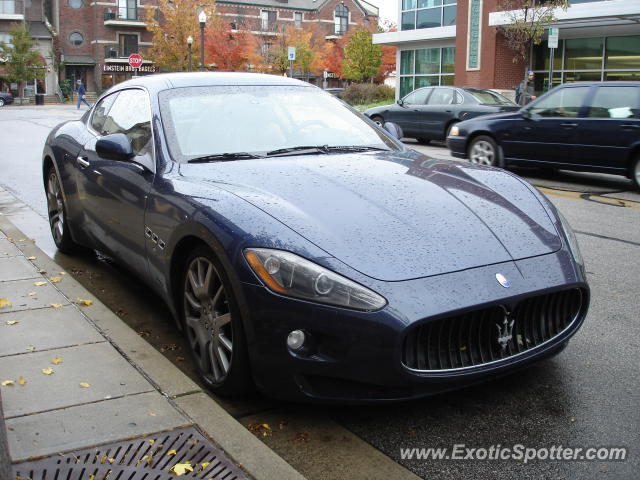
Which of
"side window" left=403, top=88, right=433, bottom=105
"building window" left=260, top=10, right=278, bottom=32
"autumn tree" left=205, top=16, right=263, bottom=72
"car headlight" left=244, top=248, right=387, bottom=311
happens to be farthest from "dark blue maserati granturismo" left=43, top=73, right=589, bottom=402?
"building window" left=260, top=10, right=278, bottom=32

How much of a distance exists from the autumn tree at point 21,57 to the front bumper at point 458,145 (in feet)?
197

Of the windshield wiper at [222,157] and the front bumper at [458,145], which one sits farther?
the front bumper at [458,145]

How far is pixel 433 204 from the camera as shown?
3871 millimetres

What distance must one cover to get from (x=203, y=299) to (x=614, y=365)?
7.34ft

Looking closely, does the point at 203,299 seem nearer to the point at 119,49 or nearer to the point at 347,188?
the point at 347,188

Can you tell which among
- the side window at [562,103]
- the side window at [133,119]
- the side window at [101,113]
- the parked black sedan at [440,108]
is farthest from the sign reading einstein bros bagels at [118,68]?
the side window at [133,119]

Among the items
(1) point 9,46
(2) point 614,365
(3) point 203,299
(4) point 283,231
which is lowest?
(2) point 614,365

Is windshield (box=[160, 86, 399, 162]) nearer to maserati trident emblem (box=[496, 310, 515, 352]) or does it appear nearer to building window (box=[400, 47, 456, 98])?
maserati trident emblem (box=[496, 310, 515, 352])

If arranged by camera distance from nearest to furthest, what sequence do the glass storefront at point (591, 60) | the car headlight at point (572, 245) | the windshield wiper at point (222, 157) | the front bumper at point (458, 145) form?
the car headlight at point (572, 245) < the windshield wiper at point (222, 157) < the front bumper at point (458, 145) < the glass storefront at point (591, 60)

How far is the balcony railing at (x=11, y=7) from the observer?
70325 mm

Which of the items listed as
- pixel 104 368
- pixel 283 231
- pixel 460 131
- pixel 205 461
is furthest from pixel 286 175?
pixel 460 131

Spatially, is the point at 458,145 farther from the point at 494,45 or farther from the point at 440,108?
the point at 494,45

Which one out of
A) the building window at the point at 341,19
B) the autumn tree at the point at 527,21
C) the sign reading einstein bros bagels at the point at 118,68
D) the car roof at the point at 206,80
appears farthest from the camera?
the building window at the point at 341,19

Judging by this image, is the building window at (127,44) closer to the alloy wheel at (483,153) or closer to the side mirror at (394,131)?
the alloy wheel at (483,153)
